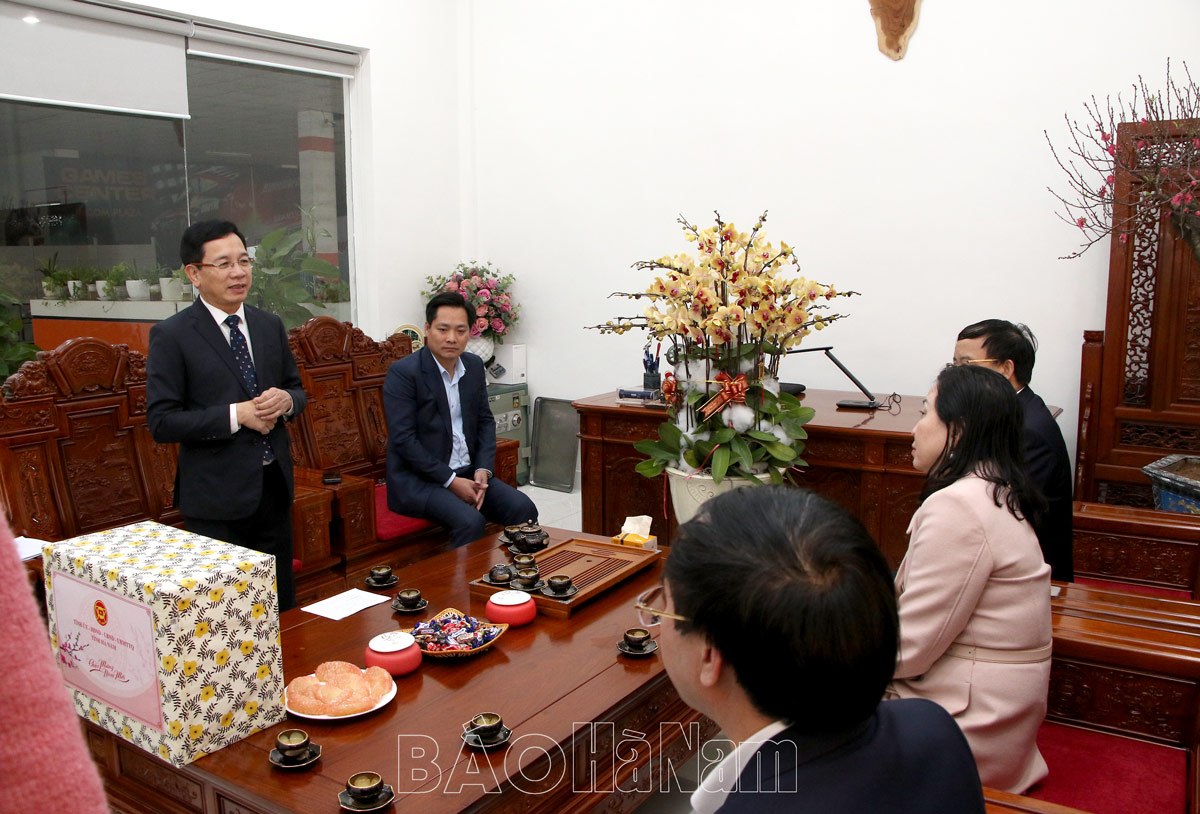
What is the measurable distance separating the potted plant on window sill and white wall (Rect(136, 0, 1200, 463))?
2035 millimetres

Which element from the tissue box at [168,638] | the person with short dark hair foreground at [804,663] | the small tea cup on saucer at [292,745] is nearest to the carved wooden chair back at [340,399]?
the tissue box at [168,638]

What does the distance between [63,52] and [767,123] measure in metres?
3.39

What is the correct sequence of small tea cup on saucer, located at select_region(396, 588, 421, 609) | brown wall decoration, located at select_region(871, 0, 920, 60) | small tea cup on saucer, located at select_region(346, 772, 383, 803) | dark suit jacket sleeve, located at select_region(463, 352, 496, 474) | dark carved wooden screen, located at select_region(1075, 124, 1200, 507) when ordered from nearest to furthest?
small tea cup on saucer, located at select_region(346, 772, 383, 803)
small tea cup on saucer, located at select_region(396, 588, 421, 609)
dark carved wooden screen, located at select_region(1075, 124, 1200, 507)
dark suit jacket sleeve, located at select_region(463, 352, 496, 474)
brown wall decoration, located at select_region(871, 0, 920, 60)

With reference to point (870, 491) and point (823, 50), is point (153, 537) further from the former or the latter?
point (823, 50)

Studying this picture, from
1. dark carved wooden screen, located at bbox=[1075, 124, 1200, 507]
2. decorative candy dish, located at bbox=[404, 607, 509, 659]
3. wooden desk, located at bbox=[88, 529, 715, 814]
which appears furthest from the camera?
dark carved wooden screen, located at bbox=[1075, 124, 1200, 507]

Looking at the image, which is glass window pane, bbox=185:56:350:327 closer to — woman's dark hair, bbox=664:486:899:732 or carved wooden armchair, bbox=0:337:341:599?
carved wooden armchair, bbox=0:337:341:599

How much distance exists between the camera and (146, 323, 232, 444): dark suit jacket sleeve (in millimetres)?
2525

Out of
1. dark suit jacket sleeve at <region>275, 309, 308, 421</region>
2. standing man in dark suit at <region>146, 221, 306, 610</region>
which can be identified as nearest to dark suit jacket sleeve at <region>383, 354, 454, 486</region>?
dark suit jacket sleeve at <region>275, 309, 308, 421</region>

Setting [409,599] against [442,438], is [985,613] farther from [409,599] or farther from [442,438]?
[442,438]

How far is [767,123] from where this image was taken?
4.72 metres

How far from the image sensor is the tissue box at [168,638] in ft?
4.93

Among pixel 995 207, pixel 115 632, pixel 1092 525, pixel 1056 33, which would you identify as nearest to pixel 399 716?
pixel 115 632

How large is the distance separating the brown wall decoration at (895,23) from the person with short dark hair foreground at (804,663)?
13.1 feet

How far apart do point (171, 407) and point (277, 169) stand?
2.90 meters
